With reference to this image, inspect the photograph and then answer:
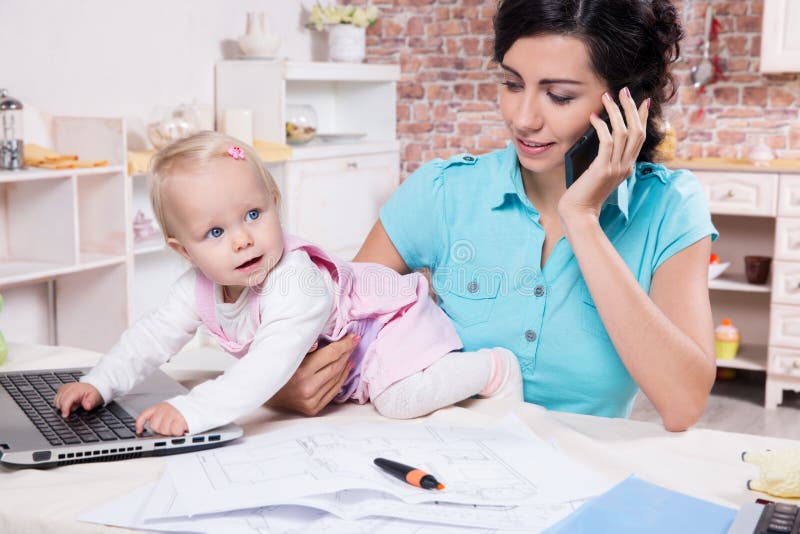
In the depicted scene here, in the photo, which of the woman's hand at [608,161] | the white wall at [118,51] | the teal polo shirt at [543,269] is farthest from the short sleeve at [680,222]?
the white wall at [118,51]

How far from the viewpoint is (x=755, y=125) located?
14.7 ft

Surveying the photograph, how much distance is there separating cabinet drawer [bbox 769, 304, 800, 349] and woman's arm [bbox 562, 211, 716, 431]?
9.43ft

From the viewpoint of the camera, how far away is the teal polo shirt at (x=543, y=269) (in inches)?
60.7

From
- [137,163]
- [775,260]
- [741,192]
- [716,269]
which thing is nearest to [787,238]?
[775,260]

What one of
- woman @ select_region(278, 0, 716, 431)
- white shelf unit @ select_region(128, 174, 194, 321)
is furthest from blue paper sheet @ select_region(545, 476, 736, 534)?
white shelf unit @ select_region(128, 174, 194, 321)

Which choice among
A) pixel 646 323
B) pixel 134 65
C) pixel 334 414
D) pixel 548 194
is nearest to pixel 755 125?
pixel 134 65

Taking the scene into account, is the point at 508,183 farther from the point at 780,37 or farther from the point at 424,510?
the point at 780,37

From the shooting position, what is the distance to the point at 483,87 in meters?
5.08

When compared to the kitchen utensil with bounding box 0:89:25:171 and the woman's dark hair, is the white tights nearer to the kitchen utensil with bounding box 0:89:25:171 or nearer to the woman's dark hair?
the woman's dark hair

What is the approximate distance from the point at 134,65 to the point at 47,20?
505 millimetres

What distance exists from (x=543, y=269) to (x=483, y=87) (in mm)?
3628

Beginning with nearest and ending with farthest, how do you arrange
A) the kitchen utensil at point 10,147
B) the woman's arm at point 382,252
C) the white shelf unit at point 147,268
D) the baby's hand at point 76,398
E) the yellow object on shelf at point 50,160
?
the baby's hand at point 76,398 → the woman's arm at point 382,252 → the kitchen utensil at point 10,147 → the yellow object on shelf at point 50,160 → the white shelf unit at point 147,268

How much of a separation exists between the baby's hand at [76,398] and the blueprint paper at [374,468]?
223 mm

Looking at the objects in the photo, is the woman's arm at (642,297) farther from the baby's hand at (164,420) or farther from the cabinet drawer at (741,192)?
the cabinet drawer at (741,192)
